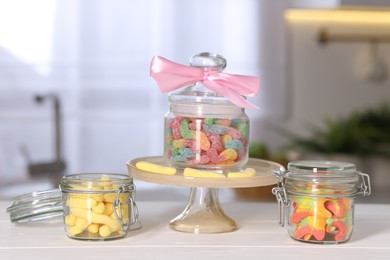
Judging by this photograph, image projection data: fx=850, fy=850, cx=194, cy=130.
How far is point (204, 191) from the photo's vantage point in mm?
1026

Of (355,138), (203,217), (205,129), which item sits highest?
(205,129)

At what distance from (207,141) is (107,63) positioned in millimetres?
2162

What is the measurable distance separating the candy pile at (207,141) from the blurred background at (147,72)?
5.87 feet

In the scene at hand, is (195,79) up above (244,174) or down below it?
above

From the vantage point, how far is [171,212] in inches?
44.3

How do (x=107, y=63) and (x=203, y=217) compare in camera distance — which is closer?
(x=203, y=217)

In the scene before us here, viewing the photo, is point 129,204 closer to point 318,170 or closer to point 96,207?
point 96,207

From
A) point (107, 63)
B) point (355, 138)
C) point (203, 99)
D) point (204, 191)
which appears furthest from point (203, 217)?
point (107, 63)

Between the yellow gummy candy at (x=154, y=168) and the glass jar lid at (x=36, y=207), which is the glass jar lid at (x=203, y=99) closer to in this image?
the yellow gummy candy at (x=154, y=168)

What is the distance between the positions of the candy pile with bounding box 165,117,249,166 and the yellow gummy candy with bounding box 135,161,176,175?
26 mm

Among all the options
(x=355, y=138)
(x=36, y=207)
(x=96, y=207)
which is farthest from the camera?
(x=355, y=138)

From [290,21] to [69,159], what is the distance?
0.98m

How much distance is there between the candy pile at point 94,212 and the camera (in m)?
0.92

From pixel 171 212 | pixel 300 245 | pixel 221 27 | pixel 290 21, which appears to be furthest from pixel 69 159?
pixel 300 245
